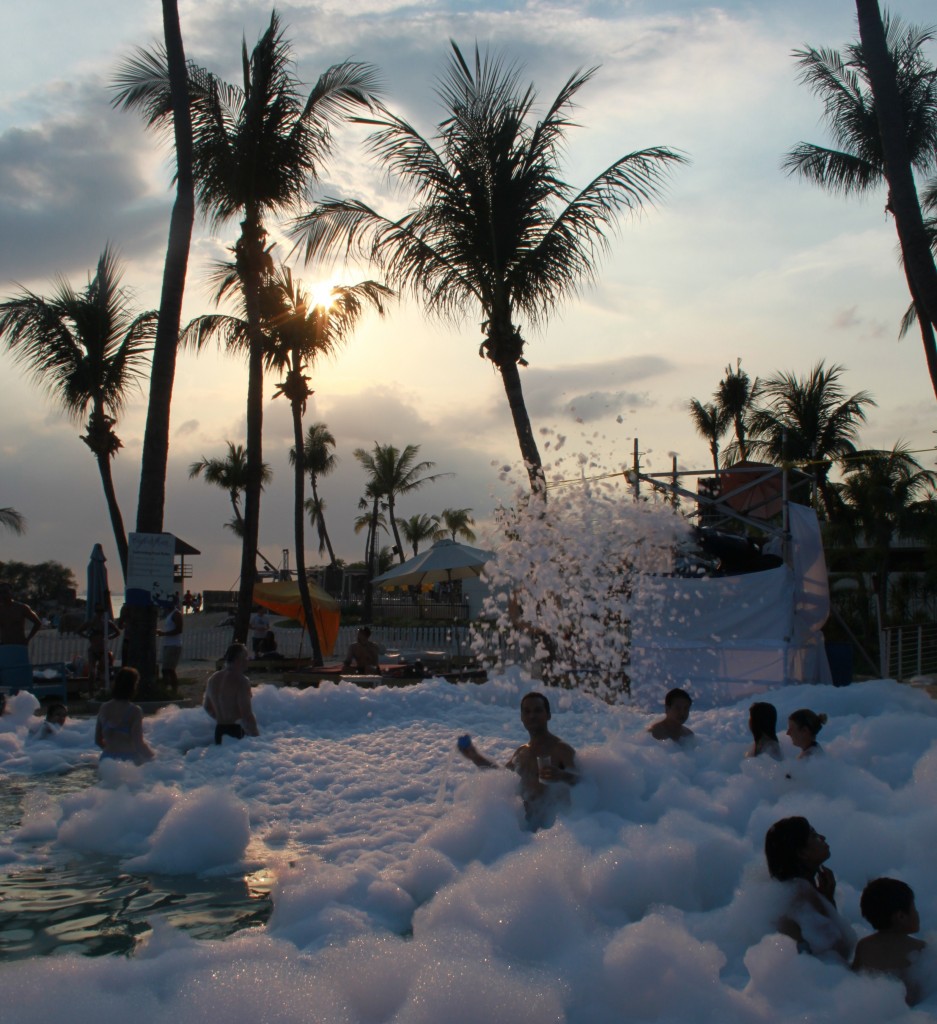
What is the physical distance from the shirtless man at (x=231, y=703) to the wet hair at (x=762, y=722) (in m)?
5.12

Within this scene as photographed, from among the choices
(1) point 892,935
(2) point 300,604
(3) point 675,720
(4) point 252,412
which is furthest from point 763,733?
(2) point 300,604

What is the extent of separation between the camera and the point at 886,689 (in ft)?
36.9

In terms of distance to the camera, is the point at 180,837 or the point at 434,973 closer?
the point at 434,973

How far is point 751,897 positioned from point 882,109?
30.7 ft

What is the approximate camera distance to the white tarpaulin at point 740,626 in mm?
12586

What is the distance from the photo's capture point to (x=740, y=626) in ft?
42.1

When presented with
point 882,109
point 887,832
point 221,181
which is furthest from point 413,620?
point 887,832

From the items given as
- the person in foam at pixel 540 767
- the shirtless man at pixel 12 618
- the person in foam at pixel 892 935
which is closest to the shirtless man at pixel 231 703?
the person in foam at pixel 540 767

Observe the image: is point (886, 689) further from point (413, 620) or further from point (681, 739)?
point (413, 620)

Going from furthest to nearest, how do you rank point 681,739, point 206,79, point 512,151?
1. point 206,79
2. point 512,151
3. point 681,739

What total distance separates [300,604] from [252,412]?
632cm

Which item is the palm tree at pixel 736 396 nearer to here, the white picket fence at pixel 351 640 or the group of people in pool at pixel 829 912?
the white picket fence at pixel 351 640

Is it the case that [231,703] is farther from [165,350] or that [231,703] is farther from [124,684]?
[165,350]

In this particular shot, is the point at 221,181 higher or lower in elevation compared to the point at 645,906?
higher
